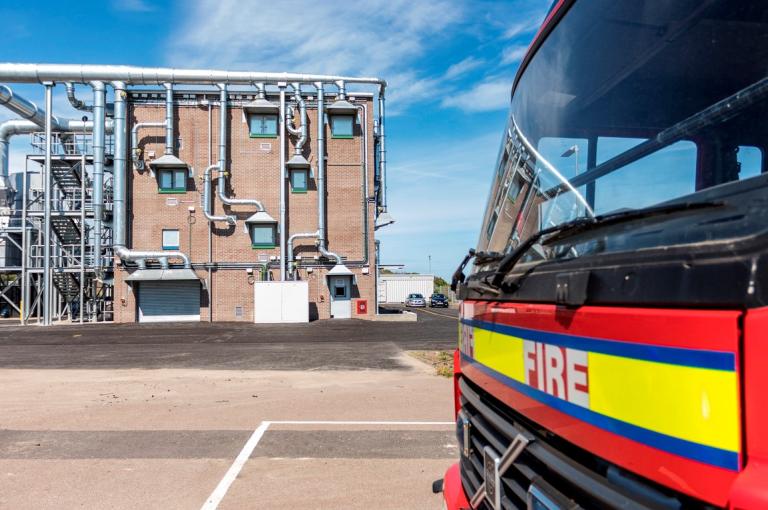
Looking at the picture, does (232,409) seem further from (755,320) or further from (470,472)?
(755,320)

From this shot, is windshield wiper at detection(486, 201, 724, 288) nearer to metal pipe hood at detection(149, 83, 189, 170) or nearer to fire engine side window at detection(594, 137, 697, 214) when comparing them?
fire engine side window at detection(594, 137, 697, 214)

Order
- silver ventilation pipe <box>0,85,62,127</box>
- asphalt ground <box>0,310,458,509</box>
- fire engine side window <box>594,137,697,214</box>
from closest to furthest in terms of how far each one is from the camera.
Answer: fire engine side window <box>594,137,697,214</box>, asphalt ground <box>0,310,458,509</box>, silver ventilation pipe <box>0,85,62,127</box>

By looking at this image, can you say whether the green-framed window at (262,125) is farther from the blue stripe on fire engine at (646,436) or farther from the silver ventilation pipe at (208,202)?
the blue stripe on fire engine at (646,436)

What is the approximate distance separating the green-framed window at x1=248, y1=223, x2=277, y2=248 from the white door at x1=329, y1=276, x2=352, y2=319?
3.90 m

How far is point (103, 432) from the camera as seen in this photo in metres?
6.65

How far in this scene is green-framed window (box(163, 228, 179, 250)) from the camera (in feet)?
102

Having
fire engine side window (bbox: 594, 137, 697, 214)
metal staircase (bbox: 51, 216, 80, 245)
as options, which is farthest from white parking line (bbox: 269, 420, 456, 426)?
metal staircase (bbox: 51, 216, 80, 245)

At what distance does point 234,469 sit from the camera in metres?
5.24

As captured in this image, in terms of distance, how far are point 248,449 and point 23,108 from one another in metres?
32.2

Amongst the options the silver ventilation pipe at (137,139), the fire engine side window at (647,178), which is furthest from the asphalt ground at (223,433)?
the silver ventilation pipe at (137,139)

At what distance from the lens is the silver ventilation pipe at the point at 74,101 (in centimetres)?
2998

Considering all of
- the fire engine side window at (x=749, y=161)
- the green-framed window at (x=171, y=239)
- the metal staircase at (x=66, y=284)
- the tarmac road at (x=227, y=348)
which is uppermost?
the green-framed window at (x=171, y=239)

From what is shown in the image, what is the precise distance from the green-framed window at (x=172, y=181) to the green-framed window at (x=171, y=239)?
7.26ft

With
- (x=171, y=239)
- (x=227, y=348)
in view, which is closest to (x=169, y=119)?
(x=171, y=239)
